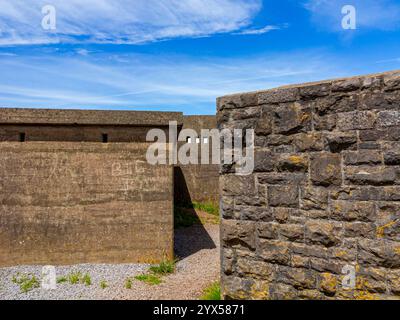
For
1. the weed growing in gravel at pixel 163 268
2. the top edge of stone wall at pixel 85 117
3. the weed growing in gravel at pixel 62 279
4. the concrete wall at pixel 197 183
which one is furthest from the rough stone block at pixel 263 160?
the concrete wall at pixel 197 183

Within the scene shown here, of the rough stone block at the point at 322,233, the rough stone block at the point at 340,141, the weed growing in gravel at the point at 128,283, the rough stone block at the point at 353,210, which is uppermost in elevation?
the rough stone block at the point at 340,141

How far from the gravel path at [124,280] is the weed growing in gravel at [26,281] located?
0.10m

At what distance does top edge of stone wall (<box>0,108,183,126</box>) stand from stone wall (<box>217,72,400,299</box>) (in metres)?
5.69

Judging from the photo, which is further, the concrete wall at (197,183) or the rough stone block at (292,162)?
the concrete wall at (197,183)

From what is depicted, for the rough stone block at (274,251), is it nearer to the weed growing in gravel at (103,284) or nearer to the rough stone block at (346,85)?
the rough stone block at (346,85)

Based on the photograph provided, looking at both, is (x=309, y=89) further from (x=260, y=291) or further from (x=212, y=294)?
(x=212, y=294)

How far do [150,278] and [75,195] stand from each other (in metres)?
2.99

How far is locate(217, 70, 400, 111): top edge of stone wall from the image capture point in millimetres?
3338

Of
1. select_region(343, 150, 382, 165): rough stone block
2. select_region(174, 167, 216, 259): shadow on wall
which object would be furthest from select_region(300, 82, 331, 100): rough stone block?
select_region(174, 167, 216, 259): shadow on wall

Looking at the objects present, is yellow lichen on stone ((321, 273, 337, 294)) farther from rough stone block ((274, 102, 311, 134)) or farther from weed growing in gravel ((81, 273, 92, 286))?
weed growing in gravel ((81, 273, 92, 286))

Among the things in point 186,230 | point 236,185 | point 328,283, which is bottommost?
point 186,230

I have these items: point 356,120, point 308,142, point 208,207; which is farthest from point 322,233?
point 208,207

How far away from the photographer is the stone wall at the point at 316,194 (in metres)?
3.35

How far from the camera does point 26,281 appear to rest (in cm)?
809
